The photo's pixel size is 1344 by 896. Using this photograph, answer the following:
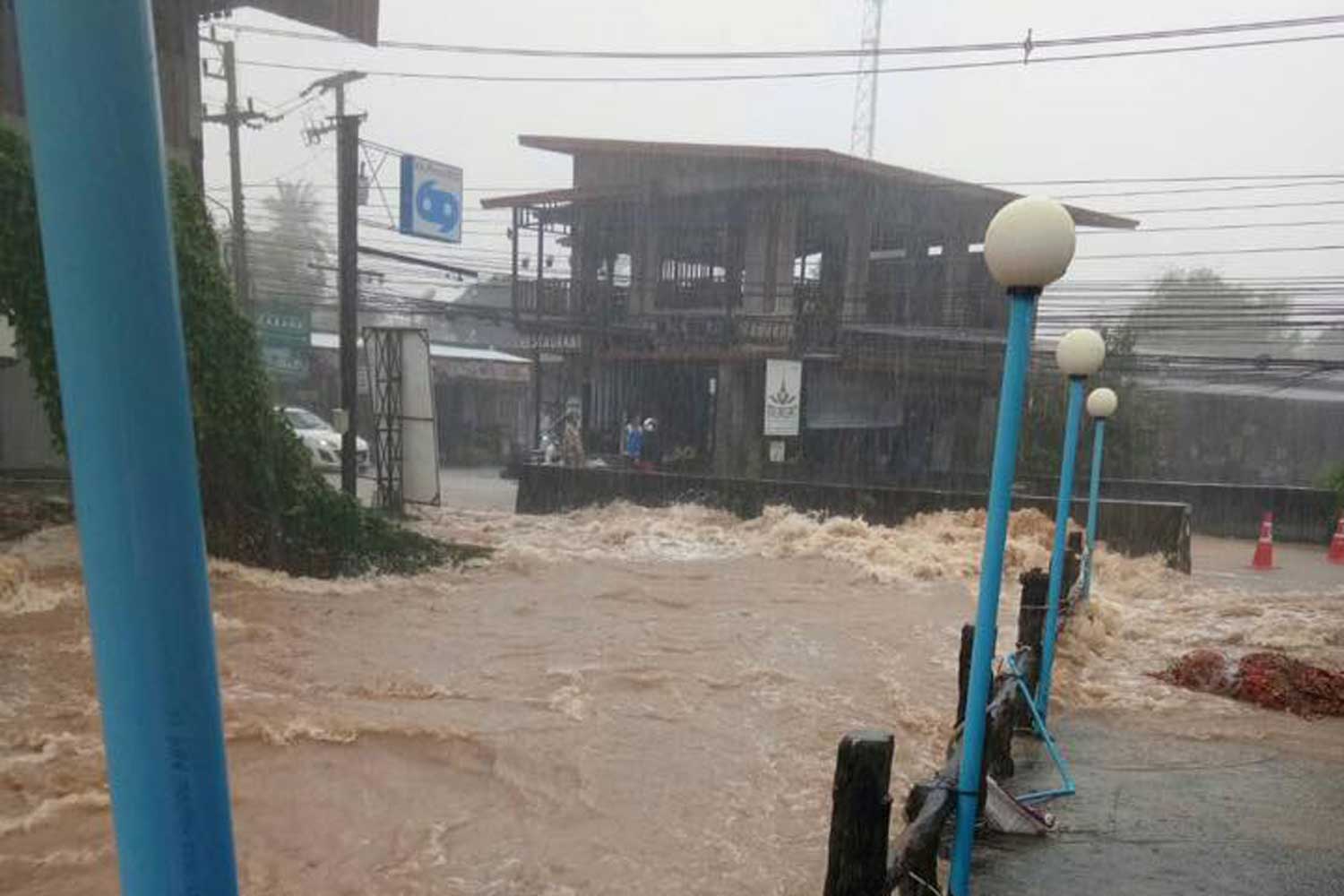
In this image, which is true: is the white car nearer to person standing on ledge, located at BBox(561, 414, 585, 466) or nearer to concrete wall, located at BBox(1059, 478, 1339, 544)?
person standing on ledge, located at BBox(561, 414, 585, 466)

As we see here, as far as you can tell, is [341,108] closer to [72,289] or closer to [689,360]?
[689,360]

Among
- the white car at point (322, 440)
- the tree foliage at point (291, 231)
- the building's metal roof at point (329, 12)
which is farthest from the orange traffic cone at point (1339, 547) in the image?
the tree foliage at point (291, 231)

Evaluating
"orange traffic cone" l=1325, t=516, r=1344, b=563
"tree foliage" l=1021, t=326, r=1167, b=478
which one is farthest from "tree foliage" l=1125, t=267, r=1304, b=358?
"orange traffic cone" l=1325, t=516, r=1344, b=563

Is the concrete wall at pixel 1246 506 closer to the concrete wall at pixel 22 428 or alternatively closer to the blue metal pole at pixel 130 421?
the concrete wall at pixel 22 428

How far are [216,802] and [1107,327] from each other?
24.6m

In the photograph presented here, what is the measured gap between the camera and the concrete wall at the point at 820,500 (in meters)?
13.4

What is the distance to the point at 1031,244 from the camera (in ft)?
8.73

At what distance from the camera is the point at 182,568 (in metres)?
0.97

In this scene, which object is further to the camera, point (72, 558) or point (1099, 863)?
point (72, 558)

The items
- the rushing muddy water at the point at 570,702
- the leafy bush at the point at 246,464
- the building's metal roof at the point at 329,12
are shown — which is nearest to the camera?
the rushing muddy water at the point at 570,702

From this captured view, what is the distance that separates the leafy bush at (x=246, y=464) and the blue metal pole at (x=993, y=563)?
8.93 meters

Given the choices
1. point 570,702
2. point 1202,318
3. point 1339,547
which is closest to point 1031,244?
point 570,702

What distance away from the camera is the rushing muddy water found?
4789 millimetres

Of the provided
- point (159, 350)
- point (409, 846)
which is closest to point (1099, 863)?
point (409, 846)
